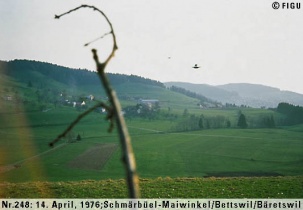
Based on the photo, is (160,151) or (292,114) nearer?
(160,151)

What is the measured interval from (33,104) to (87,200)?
12731cm

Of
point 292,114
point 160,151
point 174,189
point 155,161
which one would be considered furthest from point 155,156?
point 292,114

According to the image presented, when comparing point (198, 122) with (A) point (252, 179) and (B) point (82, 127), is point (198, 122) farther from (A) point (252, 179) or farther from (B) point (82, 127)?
(A) point (252, 179)

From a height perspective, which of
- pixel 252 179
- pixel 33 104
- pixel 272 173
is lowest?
pixel 272 173

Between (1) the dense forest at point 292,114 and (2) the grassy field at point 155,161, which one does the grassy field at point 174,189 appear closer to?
(2) the grassy field at point 155,161

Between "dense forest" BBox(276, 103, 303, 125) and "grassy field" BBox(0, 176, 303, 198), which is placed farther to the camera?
"dense forest" BBox(276, 103, 303, 125)

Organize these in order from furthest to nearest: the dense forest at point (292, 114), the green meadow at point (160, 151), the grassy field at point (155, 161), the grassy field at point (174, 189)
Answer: the dense forest at point (292, 114) < the green meadow at point (160, 151) < the grassy field at point (155, 161) < the grassy field at point (174, 189)

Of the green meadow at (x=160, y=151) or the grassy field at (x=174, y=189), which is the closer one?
the grassy field at (x=174, y=189)

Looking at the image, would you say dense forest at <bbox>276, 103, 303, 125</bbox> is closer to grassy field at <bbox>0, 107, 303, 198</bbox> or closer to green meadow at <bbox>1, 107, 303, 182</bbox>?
green meadow at <bbox>1, 107, 303, 182</bbox>

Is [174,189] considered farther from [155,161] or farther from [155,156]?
[155,156]

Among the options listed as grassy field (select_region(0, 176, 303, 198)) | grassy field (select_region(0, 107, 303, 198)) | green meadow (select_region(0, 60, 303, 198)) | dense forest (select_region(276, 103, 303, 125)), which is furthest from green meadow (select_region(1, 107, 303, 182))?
grassy field (select_region(0, 176, 303, 198))

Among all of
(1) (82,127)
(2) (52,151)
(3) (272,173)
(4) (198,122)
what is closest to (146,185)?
(3) (272,173)

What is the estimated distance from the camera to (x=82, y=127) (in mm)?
104250

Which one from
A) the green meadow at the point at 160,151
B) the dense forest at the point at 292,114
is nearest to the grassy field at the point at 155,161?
the green meadow at the point at 160,151
